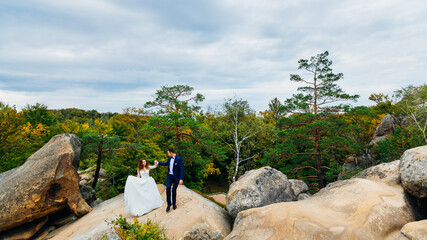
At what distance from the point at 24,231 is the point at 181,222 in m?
7.33

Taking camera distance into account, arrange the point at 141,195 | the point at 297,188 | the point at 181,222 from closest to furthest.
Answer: the point at 181,222, the point at 141,195, the point at 297,188

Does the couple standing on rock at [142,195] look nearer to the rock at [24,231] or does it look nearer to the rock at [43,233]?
the rock at [43,233]

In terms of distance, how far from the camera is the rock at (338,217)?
4.60 metres

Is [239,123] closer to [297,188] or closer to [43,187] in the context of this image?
[297,188]

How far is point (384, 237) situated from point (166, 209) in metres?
5.91

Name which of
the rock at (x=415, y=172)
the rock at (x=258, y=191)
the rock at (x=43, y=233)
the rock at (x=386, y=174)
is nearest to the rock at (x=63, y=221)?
the rock at (x=43, y=233)

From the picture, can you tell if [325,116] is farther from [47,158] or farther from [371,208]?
[47,158]

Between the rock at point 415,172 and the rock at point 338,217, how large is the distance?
0.34 metres

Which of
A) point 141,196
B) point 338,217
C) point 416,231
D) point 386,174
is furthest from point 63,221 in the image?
point 386,174

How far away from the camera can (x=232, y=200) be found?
23.6ft

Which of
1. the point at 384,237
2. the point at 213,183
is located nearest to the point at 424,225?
the point at 384,237

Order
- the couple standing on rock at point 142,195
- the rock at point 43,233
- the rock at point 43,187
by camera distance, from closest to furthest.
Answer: the couple standing on rock at point 142,195, the rock at point 43,187, the rock at point 43,233

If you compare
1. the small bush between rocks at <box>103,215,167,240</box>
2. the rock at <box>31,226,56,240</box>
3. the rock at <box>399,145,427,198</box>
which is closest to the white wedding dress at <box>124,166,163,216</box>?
the small bush between rocks at <box>103,215,167,240</box>

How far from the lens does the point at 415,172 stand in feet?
17.8
